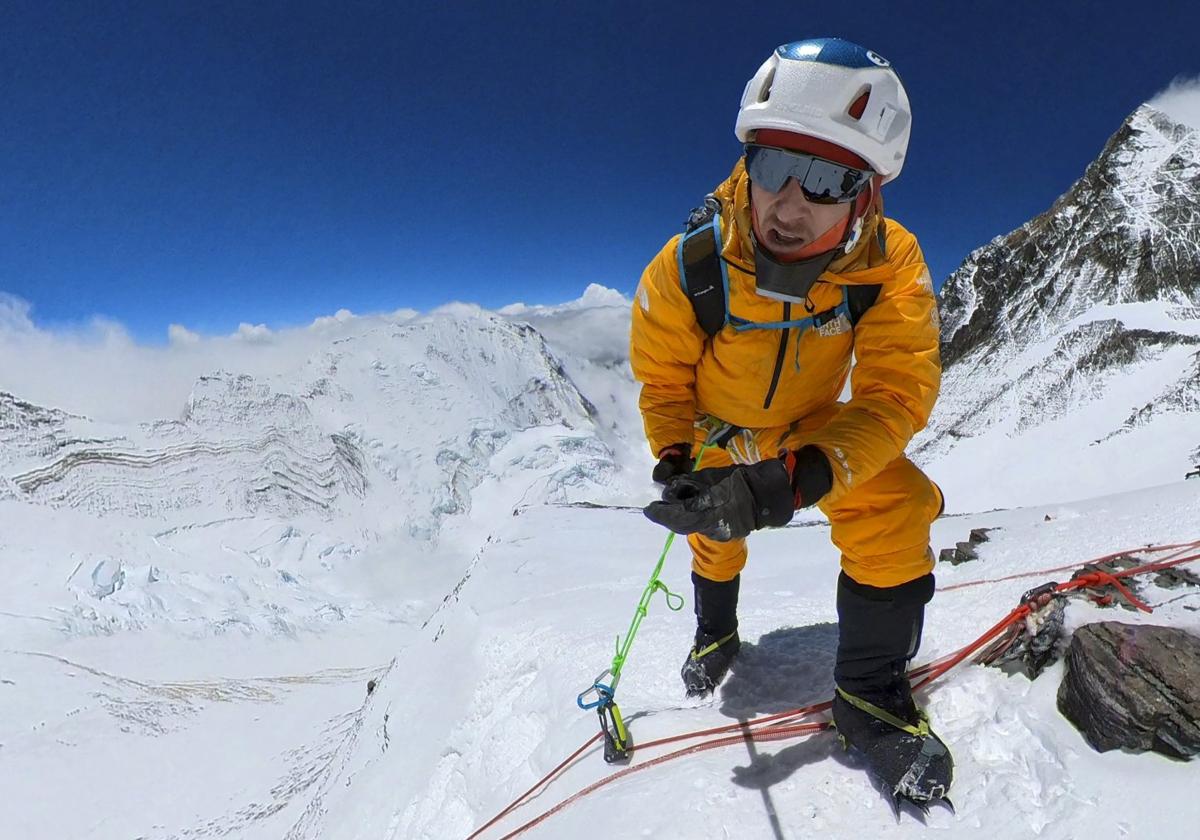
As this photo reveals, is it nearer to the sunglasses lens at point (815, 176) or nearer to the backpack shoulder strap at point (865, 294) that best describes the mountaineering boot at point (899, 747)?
the backpack shoulder strap at point (865, 294)

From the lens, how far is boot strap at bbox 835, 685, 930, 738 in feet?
9.09

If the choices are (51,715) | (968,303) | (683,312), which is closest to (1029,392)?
(968,303)

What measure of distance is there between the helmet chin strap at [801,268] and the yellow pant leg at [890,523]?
0.88 metres

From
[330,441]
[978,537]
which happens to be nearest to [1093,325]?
[978,537]

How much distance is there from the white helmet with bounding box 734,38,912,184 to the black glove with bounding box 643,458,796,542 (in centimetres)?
130

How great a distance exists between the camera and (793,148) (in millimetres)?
2545

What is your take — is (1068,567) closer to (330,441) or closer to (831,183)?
(831,183)

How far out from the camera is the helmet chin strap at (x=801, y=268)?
2617 millimetres

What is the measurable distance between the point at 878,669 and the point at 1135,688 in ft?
3.01

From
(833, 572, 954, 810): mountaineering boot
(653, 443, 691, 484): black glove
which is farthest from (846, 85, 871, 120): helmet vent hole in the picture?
(833, 572, 954, 810): mountaineering boot

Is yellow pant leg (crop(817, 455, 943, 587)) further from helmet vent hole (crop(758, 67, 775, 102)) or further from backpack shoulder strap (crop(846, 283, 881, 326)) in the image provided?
helmet vent hole (crop(758, 67, 775, 102))

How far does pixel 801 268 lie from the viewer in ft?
8.55

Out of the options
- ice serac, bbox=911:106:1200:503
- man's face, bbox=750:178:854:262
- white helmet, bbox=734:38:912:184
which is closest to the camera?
white helmet, bbox=734:38:912:184

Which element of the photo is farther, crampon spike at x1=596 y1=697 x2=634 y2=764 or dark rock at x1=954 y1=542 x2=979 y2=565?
dark rock at x1=954 y1=542 x2=979 y2=565
